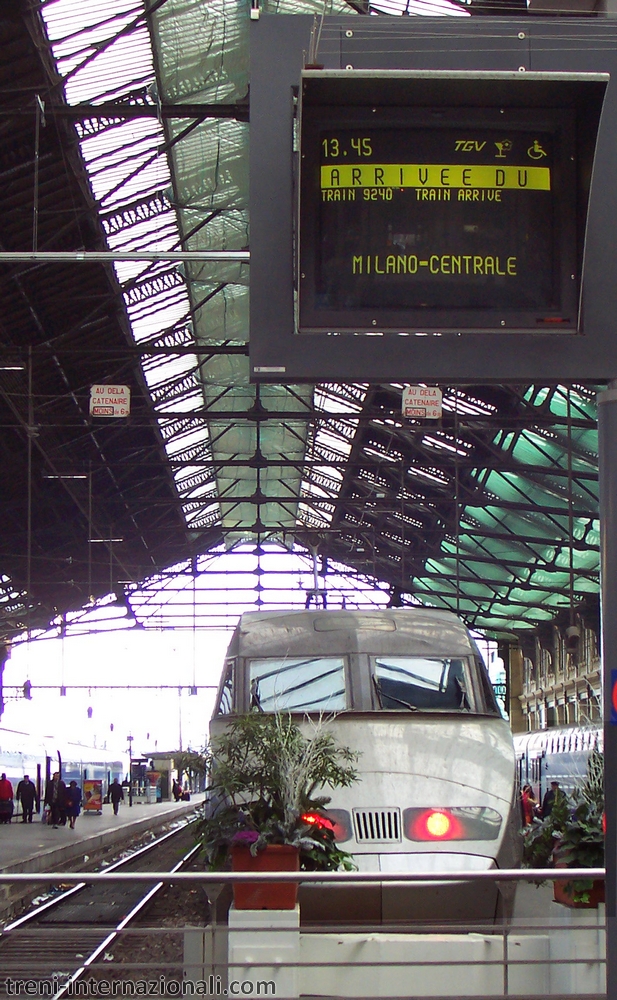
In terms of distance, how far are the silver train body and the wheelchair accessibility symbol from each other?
3878 millimetres

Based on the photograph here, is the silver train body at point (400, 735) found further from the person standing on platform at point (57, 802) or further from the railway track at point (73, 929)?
the person standing on platform at point (57, 802)

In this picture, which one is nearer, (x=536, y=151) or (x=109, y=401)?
(x=536, y=151)

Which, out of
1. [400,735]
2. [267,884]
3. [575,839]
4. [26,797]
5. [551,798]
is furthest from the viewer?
[26,797]

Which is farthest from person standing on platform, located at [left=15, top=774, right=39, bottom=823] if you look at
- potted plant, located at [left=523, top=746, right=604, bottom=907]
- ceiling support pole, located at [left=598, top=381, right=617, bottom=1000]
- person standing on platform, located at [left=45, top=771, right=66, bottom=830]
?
ceiling support pole, located at [left=598, top=381, right=617, bottom=1000]

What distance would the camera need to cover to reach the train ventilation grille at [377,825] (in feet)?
23.5

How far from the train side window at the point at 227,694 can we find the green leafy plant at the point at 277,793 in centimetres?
191

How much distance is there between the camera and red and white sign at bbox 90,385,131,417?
2140 cm

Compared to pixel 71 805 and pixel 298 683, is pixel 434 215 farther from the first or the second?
pixel 71 805

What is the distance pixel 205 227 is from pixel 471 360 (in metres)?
16.9

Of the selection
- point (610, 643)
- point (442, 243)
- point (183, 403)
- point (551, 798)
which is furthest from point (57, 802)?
point (610, 643)

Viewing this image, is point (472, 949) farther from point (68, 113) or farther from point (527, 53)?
point (68, 113)

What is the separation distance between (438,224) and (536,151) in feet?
1.32

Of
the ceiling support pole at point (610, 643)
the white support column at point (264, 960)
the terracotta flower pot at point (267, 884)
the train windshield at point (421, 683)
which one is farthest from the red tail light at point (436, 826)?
the ceiling support pole at point (610, 643)

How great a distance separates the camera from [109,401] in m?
21.4
